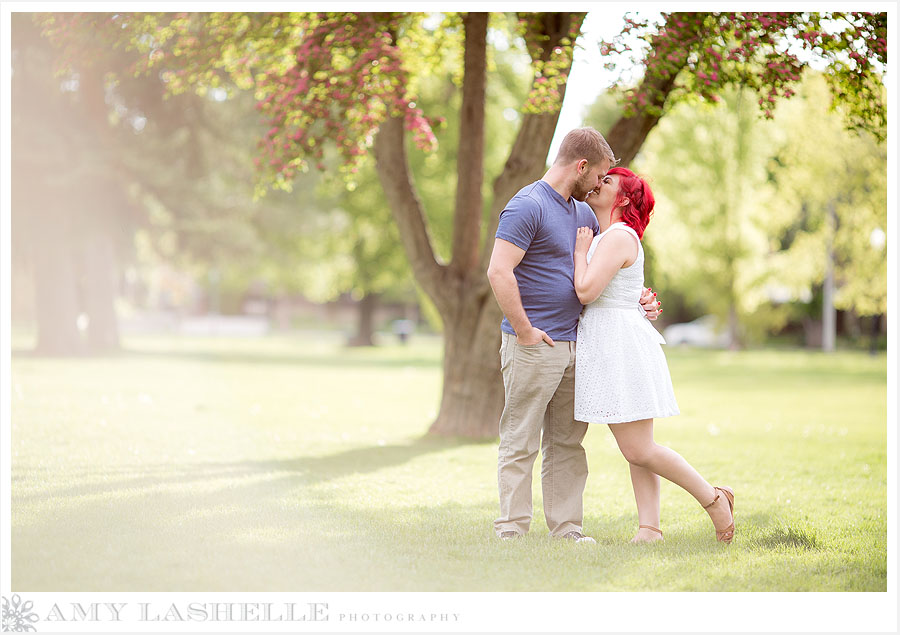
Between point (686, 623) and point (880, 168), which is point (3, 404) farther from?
point (880, 168)

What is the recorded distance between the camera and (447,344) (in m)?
8.80

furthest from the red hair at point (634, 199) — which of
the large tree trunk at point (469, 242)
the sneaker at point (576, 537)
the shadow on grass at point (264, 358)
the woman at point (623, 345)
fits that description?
the shadow on grass at point (264, 358)

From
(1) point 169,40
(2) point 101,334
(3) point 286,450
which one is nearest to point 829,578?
(3) point 286,450

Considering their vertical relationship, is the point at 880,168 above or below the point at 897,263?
above

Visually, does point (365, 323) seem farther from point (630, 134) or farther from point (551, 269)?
point (551, 269)

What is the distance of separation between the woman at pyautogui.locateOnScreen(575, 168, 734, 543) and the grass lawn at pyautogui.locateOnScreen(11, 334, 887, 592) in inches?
18.2

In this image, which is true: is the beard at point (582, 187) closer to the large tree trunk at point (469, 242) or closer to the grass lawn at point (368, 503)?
the grass lawn at point (368, 503)

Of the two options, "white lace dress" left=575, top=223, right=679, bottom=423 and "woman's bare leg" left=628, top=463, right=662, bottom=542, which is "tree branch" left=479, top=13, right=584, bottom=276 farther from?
"woman's bare leg" left=628, top=463, right=662, bottom=542

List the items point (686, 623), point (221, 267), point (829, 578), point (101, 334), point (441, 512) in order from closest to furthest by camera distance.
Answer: point (686, 623) < point (829, 578) < point (441, 512) < point (101, 334) < point (221, 267)

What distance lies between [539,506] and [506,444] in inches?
47.8

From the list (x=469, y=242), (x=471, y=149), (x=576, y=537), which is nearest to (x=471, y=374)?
(x=469, y=242)

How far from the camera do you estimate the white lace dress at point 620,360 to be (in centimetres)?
433

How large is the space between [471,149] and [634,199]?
14.8 feet

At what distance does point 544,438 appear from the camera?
473 centimetres
